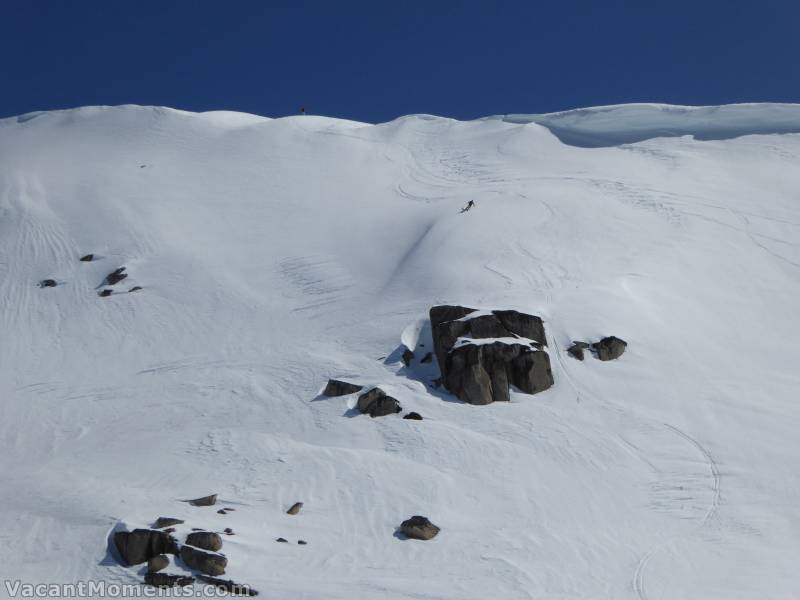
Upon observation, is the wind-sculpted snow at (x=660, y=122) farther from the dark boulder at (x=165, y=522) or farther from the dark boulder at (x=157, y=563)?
the dark boulder at (x=157, y=563)

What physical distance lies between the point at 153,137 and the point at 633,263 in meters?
23.3

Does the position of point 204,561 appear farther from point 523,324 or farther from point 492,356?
point 523,324

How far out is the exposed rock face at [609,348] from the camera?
89.2 feet

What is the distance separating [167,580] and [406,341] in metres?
11.5

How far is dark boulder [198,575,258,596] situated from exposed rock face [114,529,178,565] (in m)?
0.89

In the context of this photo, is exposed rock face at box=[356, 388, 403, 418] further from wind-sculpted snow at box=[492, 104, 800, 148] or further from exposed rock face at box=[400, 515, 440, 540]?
wind-sculpted snow at box=[492, 104, 800, 148]

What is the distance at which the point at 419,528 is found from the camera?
67.2 ft

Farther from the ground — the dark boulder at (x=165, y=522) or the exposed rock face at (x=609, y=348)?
the exposed rock face at (x=609, y=348)

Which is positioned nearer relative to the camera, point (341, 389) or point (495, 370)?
point (495, 370)

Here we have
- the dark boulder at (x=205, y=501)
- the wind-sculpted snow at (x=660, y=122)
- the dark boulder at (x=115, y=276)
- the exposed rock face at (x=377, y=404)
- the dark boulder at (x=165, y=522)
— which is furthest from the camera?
the wind-sculpted snow at (x=660, y=122)

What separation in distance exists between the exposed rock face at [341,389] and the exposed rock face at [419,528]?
19.5ft

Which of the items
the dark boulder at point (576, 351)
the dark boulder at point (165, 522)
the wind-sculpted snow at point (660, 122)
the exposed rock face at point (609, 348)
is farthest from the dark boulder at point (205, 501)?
the wind-sculpted snow at point (660, 122)

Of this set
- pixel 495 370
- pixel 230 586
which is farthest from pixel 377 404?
pixel 230 586

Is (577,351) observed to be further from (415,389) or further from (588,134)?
(588,134)
